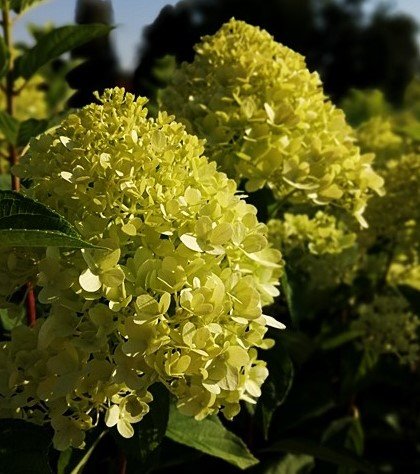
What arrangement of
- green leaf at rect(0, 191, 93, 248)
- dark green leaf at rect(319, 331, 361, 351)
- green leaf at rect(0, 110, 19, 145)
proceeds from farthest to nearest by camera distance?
dark green leaf at rect(319, 331, 361, 351) < green leaf at rect(0, 110, 19, 145) < green leaf at rect(0, 191, 93, 248)

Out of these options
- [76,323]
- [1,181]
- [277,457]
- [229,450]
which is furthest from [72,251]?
[277,457]

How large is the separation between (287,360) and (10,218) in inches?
26.0

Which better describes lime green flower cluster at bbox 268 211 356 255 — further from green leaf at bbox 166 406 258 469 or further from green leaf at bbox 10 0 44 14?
green leaf at bbox 10 0 44 14

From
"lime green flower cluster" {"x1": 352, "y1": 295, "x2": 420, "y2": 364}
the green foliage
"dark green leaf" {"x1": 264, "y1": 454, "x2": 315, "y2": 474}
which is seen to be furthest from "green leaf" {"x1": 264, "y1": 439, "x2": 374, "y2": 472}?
"lime green flower cluster" {"x1": 352, "y1": 295, "x2": 420, "y2": 364}

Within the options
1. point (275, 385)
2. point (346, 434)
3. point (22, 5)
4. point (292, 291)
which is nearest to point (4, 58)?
point (22, 5)

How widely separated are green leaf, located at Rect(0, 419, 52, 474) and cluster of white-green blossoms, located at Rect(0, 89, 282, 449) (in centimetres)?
2

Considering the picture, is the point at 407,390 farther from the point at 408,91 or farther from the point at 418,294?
the point at 408,91

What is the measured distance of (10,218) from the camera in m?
0.93

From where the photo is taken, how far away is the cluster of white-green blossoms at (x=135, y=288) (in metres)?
0.94

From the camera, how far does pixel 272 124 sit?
1.36 metres

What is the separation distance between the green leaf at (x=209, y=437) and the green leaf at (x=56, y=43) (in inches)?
31.5

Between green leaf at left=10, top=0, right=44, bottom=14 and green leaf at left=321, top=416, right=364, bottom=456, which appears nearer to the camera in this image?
green leaf at left=10, top=0, right=44, bottom=14

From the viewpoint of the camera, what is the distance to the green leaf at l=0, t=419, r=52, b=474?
1043mm

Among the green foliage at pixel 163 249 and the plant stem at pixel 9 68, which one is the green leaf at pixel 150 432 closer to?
the green foliage at pixel 163 249
